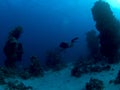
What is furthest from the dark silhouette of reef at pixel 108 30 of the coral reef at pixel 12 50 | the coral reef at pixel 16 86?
the coral reef at pixel 16 86

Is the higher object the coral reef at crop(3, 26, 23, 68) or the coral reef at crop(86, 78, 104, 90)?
the coral reef at crop(3, 26, 23, 68)

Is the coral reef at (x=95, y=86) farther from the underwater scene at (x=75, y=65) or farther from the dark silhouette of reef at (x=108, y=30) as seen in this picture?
the dark silhouette of reef at (x=108, y=30)

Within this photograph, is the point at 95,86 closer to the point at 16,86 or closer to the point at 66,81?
the point at 66,81

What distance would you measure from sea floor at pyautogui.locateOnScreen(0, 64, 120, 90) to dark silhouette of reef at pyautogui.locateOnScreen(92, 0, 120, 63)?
1.09 metres

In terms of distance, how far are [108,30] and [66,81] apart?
4527 mm

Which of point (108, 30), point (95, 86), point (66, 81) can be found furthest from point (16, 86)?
point (108, 30)

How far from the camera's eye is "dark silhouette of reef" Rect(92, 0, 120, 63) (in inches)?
649

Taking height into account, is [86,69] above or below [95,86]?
above

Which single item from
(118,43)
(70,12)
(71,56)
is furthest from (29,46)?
(118,43)

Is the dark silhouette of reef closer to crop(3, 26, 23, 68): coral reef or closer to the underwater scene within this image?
the underwater scene

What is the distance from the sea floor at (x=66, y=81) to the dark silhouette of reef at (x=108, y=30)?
109 cm

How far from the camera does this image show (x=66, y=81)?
14320 mm

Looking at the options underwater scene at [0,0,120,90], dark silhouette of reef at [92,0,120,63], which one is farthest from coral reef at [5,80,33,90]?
dark silhouette of reef at [92,0,120,63]

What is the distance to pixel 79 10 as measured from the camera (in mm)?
42375
